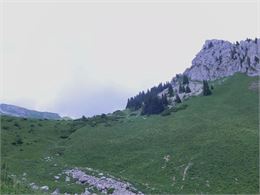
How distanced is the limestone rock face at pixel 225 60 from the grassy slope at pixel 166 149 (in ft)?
108

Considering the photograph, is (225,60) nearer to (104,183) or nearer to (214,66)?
(214,66)

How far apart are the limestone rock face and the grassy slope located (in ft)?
108

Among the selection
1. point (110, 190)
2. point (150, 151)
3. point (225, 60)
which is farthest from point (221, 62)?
point (110, 190)

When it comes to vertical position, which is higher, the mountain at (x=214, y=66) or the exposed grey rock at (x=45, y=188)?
the mountain at (x=214, y=66)

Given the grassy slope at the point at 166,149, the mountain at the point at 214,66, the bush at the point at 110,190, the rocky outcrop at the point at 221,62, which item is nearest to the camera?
the bush at the point at 110,190

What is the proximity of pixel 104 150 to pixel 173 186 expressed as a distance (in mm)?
21391

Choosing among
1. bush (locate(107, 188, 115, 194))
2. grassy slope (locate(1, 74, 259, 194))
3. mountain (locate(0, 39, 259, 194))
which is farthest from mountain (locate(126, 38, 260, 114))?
bush (locate(107, 188, 115, 194))

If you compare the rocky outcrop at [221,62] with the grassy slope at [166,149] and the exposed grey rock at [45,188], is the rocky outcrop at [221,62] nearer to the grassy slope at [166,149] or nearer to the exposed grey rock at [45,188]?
the grassy slope at [166,149]

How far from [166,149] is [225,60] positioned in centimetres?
8384

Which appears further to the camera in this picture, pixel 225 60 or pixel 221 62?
pixel 221 62

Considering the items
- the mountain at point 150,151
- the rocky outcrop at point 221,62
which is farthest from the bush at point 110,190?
the rocky outcrop at point 221,62

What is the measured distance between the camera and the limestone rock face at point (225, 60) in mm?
130250

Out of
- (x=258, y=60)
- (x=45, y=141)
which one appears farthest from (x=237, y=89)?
(x=45, y=141)

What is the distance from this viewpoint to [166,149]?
63.3 m
